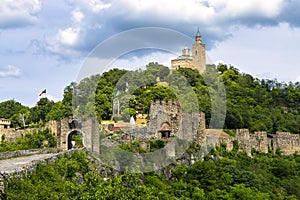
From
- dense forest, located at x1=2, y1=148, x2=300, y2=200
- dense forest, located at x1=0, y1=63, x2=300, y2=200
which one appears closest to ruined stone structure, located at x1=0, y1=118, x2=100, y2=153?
dense forest, located at x1=0, y1=63, x2=300, y2=200

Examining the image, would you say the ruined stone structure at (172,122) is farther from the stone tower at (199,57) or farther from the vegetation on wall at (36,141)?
the stone tower at (199,57)

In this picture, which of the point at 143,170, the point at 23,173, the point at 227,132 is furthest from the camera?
the point at 227,132

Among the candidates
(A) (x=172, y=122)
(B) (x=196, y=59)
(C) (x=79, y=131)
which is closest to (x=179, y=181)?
(A) (x=172, y=122)

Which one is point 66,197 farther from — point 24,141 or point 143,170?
point 24,141

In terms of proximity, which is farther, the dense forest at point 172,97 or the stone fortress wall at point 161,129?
the dense forest at point 172,97

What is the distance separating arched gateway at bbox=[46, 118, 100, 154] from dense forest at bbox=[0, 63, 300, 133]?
888mm

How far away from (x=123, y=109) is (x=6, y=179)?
15653 millimetres

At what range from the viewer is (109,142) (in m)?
19.9

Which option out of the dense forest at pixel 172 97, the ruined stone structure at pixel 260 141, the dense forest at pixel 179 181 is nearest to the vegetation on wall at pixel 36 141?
the dense forest at pixel 172 97

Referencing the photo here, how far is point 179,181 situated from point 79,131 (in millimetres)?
5033

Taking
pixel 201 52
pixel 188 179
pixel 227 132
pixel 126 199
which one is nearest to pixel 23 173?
pixel 126 199

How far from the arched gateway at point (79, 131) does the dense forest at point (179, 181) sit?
4.26 ft

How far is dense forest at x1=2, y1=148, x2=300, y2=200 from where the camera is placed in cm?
1198

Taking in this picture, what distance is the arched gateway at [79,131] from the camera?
19.7m
